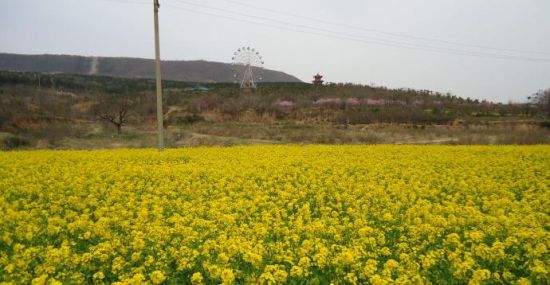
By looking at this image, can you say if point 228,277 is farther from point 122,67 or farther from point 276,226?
point 122,67

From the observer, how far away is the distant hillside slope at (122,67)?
117938 millimetres

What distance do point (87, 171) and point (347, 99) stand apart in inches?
1843

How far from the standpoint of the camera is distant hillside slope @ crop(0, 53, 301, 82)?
117938mm

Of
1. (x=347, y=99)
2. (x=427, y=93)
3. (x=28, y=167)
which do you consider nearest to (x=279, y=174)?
(x=28, y=167)

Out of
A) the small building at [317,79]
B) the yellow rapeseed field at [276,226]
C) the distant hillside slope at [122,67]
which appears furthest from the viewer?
the distant hillside slope at [122,67]

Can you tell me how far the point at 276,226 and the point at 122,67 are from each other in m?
125

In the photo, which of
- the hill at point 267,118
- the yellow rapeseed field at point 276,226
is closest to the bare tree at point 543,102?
the hill at point 267,118

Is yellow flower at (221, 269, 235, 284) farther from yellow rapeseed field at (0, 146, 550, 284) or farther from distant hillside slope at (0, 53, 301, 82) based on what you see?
distant hillside slope at (0, 53, 301, 82)

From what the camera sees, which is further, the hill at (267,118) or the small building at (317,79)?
the small building at (317,79)

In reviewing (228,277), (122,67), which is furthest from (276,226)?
(122,67)

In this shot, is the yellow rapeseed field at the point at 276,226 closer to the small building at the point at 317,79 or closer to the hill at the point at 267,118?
the hill at the point at 267,118

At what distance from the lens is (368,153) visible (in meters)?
21.2

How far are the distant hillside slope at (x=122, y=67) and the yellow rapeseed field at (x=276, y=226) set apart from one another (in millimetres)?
103517

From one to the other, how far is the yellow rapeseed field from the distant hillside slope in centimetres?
10352
